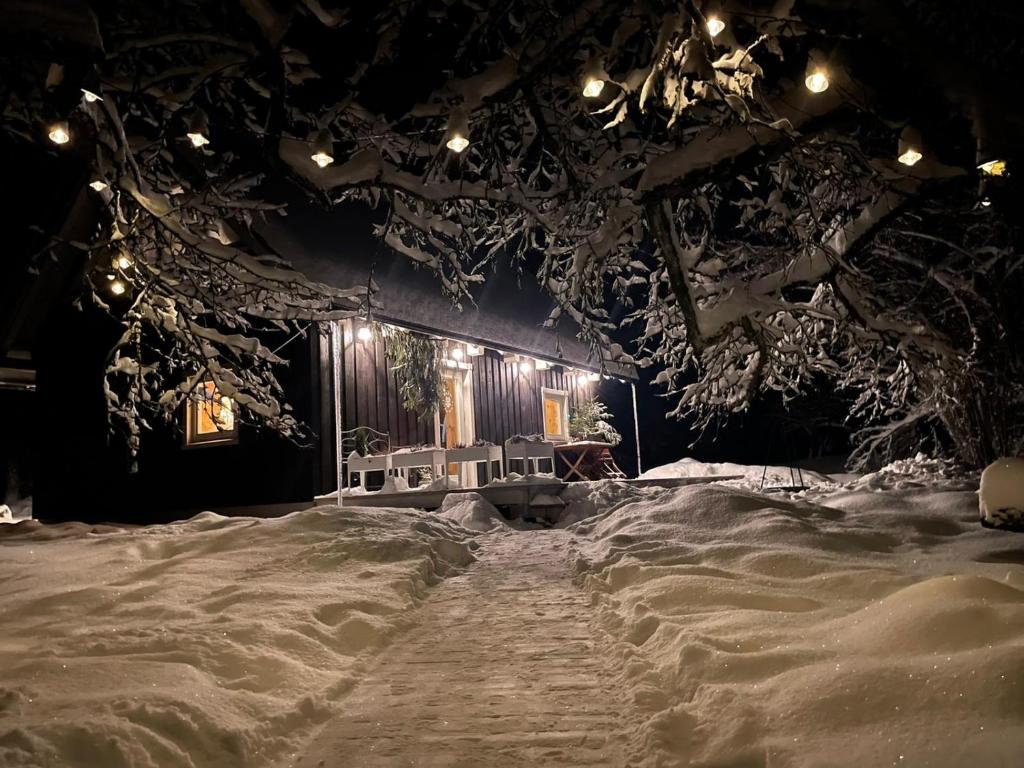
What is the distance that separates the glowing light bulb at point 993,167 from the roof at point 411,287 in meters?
3.40

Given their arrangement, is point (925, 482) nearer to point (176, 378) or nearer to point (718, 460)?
point (176, 378)

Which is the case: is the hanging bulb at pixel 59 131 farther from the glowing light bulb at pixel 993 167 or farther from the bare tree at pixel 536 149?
the glowing light bulb at pixel 993 167

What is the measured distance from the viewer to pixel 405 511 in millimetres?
7301

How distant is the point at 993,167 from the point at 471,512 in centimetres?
706

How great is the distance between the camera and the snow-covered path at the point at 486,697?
7.01 ft

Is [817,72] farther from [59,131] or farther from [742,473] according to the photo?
[742,473]

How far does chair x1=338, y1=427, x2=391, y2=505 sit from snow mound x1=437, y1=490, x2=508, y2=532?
1.50 meters

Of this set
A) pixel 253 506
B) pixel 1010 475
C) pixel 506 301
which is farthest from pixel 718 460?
pixel 1010 475

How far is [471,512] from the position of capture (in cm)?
895

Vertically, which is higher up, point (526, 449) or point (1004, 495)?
point (526, 449)

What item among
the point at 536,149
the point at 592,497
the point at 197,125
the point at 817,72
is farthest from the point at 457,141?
the point at 592,497

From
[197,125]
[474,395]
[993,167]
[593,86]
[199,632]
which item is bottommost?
[199,632]

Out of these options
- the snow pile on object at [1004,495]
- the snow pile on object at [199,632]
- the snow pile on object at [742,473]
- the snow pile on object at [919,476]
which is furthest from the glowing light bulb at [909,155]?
the snow pile on object at [742,473]

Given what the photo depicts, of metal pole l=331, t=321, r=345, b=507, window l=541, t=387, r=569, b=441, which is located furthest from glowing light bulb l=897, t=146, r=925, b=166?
window l=541, t=387, r=569, b=441
